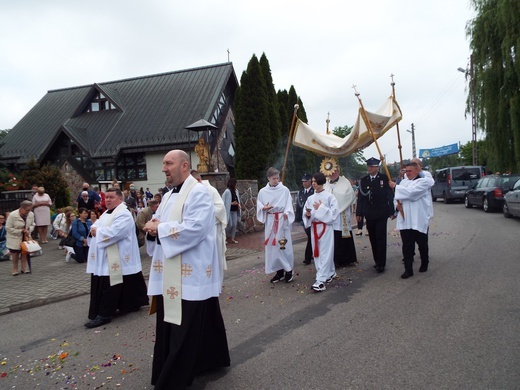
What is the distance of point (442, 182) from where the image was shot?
25.1 m

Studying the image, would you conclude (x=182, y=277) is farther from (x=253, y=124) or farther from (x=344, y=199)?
(x=253, y=124)

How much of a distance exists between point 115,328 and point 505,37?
20718 mm

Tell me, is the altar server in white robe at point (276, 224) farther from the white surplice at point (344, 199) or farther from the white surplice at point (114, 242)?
the white surplice at point (114, 242)

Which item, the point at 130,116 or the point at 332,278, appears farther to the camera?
the point at 130,116

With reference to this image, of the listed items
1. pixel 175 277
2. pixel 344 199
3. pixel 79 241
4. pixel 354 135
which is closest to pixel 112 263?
pixel 175 277

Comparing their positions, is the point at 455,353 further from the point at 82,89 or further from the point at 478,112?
the point at 82,89

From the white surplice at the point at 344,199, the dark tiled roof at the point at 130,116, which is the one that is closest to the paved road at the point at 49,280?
the white surplice at the point at 344,199

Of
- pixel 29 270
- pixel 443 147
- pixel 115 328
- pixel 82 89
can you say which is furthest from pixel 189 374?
pixel 443 147

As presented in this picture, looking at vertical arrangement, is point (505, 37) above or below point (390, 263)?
above

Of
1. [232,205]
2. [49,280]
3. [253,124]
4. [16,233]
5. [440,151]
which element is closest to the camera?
[49,280]

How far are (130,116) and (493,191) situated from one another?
19925 millimetres

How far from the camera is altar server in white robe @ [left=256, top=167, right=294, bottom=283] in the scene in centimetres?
715

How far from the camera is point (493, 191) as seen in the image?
56.1 feet

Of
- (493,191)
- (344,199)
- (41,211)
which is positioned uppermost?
(41,211)
